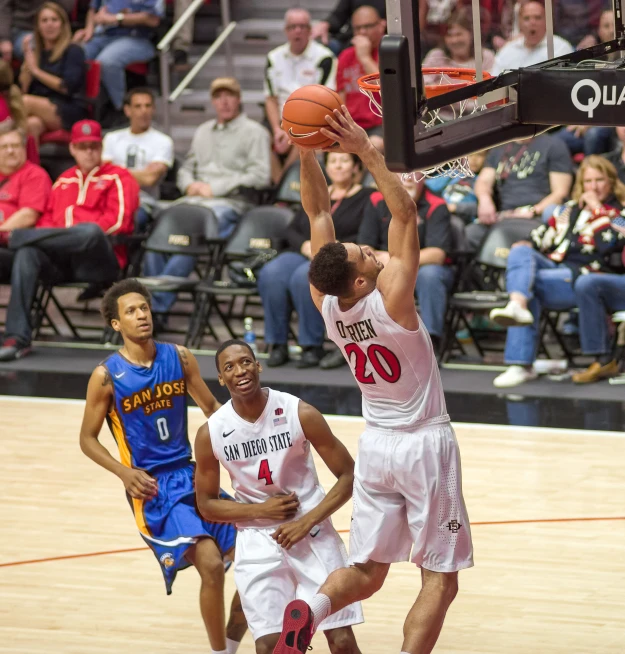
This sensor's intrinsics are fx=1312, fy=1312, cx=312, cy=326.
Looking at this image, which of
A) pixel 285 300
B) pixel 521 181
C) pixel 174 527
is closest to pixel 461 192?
pixel 521 181

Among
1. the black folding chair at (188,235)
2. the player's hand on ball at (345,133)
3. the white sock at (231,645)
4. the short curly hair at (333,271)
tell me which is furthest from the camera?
the black folding chair at (188,235)

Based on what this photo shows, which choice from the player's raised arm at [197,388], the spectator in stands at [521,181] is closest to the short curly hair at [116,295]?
the player's raised arm at [197,388]

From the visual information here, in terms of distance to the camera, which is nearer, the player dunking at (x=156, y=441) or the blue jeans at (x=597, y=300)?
the player dunking at (x=156, y=441)

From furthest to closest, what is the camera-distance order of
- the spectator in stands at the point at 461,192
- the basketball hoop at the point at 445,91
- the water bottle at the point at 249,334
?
the spectator in stands at the point at 461,192
the water bottle at the point at 249,334
the basketball hoop at the point at 445,91

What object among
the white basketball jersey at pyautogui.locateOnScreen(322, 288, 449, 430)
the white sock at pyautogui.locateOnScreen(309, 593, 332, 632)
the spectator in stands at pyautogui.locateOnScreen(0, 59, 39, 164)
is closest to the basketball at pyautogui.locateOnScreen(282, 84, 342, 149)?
the white basketball jersey at pyautogui.locateOnScreen(322, 288, 449, 430)

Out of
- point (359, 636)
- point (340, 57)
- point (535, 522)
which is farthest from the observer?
point (340, 57)

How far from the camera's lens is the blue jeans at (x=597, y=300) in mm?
9562

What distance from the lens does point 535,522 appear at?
276 inches

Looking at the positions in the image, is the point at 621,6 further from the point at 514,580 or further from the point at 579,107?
the point at 514,580

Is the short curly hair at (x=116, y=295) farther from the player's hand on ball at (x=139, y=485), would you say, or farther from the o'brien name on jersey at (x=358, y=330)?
the o'brien name on jersey at (x=358, y=330)

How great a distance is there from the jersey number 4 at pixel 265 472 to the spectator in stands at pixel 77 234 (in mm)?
6296

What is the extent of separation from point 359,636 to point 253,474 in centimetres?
103

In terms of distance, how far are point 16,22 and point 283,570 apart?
37.1 ft

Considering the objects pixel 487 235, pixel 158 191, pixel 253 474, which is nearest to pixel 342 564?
pixel 253 474
